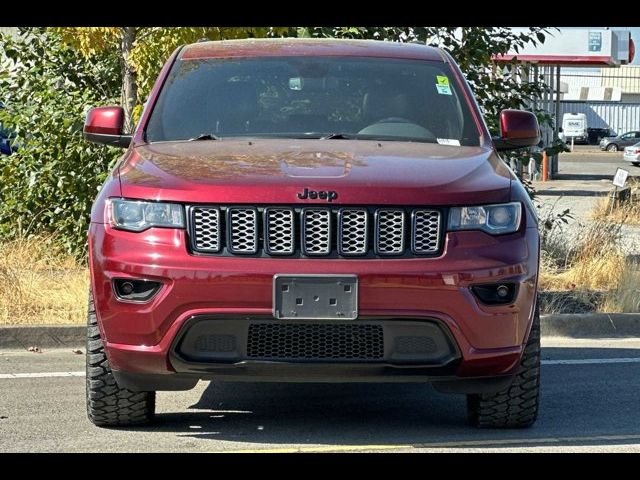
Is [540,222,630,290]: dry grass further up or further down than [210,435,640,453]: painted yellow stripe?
further down

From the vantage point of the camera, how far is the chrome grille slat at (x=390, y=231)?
5.72 meters

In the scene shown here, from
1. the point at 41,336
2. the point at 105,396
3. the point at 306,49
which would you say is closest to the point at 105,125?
the point at 306,49

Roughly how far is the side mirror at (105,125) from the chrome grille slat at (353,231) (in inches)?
75.2

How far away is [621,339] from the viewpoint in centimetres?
989

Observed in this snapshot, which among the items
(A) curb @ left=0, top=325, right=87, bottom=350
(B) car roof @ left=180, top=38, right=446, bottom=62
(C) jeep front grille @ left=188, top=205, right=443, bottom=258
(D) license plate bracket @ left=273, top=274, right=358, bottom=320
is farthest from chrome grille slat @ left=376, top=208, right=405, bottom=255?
(A) curb @ left=0, top=325, right=87, bottom=350

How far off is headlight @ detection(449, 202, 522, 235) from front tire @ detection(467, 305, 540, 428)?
529 millimetres

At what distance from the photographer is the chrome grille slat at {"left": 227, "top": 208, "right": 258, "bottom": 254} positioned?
5691mm

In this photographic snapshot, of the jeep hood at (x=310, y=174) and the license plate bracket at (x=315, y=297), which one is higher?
the jeep hood at (x=310, y=174)

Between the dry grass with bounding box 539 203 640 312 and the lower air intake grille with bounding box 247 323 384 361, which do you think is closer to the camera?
the lower air intake grille with bounding box 247 323 384 361

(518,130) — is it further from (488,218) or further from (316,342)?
(316,342)

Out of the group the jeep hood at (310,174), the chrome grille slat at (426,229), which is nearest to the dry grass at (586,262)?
the jeep hood at (310,174)

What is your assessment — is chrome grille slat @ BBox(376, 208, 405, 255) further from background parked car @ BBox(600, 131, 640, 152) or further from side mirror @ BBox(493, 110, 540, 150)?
background parked car @ BBox(600, 131, 640, 152)

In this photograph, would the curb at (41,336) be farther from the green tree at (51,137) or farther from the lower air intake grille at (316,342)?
the lower air intake grille at (316,342)
